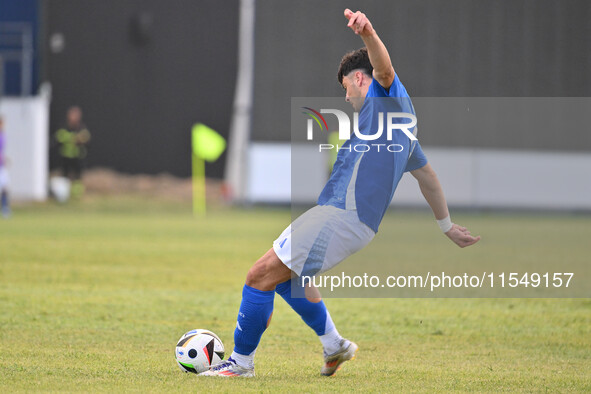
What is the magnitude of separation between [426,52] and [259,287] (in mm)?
21956

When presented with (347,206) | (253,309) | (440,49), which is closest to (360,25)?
(347,206)

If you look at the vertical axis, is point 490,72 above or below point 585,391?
above

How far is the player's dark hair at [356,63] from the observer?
5.38 m

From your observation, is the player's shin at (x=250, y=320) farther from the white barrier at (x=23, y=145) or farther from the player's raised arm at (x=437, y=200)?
the white barrier at (x=23, y=145)

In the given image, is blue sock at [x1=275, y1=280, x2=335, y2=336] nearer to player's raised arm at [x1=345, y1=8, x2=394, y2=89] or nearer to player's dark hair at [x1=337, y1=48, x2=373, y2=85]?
player's dark hair at [x1=337, y1=48, x2=373, y2=85]

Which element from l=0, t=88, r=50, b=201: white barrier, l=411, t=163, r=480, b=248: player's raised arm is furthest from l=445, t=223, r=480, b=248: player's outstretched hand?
l=0, t=88, r=50, b=201: white barrier

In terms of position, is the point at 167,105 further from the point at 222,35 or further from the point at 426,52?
the point at 426,52

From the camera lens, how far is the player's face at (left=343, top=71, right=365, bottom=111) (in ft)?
17.7

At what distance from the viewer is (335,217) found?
5438 millimetres

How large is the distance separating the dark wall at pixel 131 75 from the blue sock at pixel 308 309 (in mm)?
24001

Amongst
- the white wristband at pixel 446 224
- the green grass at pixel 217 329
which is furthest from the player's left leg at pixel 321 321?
the white wristband at pixel 446 224

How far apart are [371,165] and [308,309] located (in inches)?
39.5

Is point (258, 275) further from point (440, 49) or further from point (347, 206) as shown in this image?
point (440, 49)

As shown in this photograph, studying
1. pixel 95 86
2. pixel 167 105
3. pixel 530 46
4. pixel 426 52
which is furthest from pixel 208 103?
pixel 530 46
